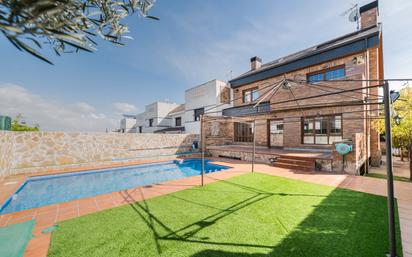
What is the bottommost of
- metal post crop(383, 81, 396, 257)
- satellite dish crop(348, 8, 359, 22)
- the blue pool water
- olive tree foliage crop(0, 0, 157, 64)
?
the blue pool water

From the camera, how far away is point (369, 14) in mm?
11188

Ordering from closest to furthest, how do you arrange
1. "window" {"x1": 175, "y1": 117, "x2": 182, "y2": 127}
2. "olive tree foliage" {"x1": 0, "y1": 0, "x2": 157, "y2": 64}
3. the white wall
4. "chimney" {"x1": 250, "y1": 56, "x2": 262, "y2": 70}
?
"olive tree foliage" {"x1": 0, "y1": 0, "x2": 157, "y2": 64} < "chimney" {"x1": 250, "y1": 56, "x2": 262, "y2": 70} < "window" {"x1": 175, "y1": 117, "x2": 182, "y2": 127} < the white wall

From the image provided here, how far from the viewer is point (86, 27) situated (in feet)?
6.15

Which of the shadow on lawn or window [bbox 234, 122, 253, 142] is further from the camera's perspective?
window [bbox 234, 122, 253, 142]

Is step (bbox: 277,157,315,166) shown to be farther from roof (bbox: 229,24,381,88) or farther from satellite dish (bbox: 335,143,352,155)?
roof (bbox: 229,24,381,88)

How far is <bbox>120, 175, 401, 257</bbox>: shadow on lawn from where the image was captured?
2.69 meters

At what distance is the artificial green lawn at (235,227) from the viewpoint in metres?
2.74

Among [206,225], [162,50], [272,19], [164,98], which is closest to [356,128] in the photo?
[272,19]

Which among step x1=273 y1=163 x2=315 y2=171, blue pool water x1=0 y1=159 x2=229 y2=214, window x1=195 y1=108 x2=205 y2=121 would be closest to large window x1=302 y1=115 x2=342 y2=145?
step x1=273 y1=163 x2=315 y2=171

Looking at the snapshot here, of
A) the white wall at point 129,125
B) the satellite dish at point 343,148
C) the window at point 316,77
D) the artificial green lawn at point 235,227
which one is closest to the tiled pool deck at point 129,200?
the artificial green lawn at point 235,227

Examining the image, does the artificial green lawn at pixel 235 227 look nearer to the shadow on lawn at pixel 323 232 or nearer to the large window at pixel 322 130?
the shadow on lawn at pixel 323 232

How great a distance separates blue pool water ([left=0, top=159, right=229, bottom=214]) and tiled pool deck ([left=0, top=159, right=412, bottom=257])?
0.46 metres

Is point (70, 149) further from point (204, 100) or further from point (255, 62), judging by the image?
point (255, 62)

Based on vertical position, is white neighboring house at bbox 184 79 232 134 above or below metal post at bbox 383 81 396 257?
above
